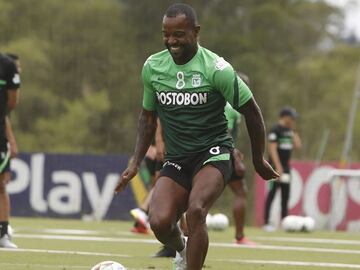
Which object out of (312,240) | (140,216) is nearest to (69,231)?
(140,216)

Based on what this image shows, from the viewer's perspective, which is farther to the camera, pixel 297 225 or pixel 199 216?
pixel 297 225

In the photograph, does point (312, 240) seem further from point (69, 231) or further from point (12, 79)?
point (12, 79)

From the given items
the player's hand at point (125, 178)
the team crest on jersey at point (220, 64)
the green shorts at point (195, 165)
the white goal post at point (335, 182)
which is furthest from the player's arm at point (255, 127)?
the white goal post at point (335, 182)

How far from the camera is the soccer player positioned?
1409 cm

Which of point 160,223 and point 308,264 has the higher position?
point 160,223

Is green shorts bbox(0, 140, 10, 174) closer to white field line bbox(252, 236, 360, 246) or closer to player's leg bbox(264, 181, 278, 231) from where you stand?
white field line bbox(252, 236, 360, 246)

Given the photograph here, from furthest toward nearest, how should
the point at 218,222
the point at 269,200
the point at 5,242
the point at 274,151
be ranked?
the point at 269,200 < the point at 274,151 < the point at 218,222 < the point at 5,242

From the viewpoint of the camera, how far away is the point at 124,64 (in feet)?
208

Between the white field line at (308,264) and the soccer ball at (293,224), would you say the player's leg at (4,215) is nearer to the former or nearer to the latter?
the white field line at (308,264)

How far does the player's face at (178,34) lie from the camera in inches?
388

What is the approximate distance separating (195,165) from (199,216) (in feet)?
2.12

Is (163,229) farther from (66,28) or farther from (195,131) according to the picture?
(66,28)

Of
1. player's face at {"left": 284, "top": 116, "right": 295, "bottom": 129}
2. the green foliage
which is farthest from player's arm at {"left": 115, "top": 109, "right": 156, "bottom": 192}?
the green foliage

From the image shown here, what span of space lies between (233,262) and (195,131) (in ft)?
11.5
